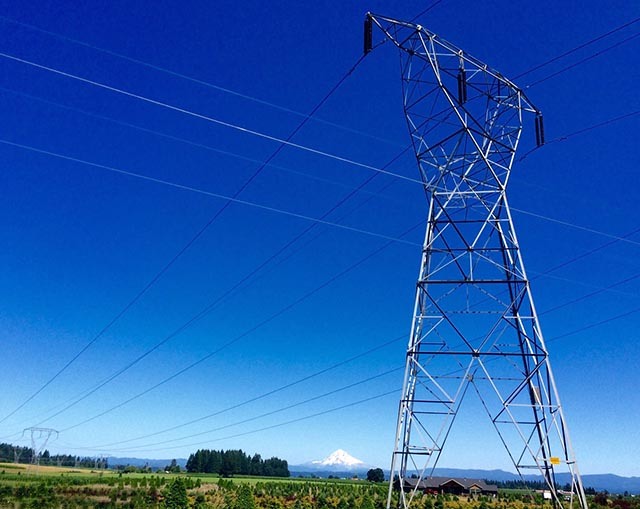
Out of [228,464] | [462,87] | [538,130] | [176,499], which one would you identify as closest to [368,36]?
[462,87]

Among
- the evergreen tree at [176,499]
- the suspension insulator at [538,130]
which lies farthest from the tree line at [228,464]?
the suspension insulator at [538,130]

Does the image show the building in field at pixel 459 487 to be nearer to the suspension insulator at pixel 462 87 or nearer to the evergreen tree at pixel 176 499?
the evergreen tree at pixel 176 499

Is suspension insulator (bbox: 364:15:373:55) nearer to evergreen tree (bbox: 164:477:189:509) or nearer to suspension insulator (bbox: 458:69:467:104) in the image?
suspension insulator (bbox: 458:69:467:104)

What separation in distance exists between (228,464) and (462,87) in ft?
541

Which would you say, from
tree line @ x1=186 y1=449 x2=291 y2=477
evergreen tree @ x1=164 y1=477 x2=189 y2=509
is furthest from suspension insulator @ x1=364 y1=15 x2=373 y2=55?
tree line @ x1=186 y1=449 x2=291 y2=477

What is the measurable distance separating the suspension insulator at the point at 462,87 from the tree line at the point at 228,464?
15969 cm

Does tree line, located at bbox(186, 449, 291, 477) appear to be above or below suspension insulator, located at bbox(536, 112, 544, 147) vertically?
below

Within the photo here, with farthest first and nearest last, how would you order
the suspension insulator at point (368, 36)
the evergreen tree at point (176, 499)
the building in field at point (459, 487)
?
1. the building in field at point (459, 487)
2. the evergreen tree at point (176, 499)
3. the suspension insulator at point (368, 36)

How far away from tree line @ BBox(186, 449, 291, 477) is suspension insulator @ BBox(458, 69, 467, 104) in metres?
160

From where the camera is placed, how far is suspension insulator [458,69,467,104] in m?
20.3

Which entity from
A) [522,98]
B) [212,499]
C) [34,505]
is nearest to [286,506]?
[212,499]

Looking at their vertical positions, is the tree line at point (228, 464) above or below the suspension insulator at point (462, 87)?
below

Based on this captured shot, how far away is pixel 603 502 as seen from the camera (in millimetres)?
→ 68188

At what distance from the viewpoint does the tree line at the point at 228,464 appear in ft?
538
